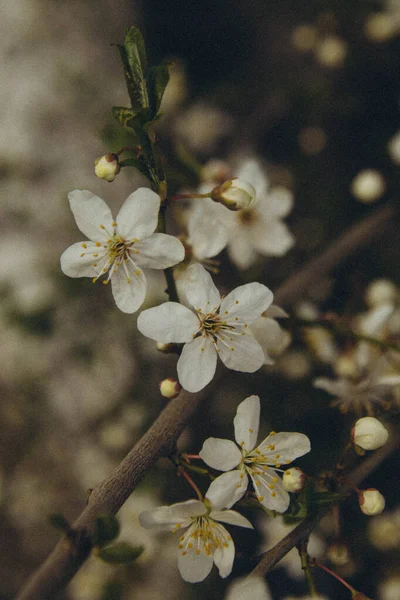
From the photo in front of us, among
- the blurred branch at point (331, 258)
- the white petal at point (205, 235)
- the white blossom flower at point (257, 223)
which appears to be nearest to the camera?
the white petal at point (205, 235)

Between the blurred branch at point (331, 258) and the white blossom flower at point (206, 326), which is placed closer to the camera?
the white blossom flower at point (206, 326)

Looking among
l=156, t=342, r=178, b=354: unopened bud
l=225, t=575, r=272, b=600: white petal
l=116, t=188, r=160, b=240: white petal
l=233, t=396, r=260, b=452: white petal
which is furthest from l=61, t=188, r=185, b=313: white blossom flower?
l=225, t=575, r=272, b=600: white petal

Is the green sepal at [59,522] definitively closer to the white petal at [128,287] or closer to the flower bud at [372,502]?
the white petal at [128,287]

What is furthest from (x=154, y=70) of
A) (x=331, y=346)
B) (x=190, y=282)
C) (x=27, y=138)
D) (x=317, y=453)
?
(x=27, y=138)

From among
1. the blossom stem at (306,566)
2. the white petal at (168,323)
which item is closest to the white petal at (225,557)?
the blossom stem at (306,566)

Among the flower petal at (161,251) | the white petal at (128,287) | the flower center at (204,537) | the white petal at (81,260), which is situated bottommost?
the flower center at (204,537)

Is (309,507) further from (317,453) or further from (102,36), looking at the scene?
(102,36)

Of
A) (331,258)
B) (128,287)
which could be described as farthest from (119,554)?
(331,258)

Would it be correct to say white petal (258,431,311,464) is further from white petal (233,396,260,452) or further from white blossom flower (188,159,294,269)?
white blossom flower (188,159,294,269)
